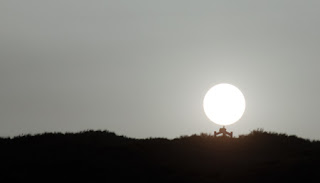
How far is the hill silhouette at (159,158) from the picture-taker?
30219mm

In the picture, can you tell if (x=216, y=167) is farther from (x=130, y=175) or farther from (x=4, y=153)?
(x=4, y=153)

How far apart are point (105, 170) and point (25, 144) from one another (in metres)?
10.8

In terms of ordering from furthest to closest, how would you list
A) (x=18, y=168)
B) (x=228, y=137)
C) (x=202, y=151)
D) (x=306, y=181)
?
(x=228, y=137)
(x=202, y=151)
(x=18, y=168)
(x=306, y=181)

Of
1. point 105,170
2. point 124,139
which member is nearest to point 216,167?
point 105,170

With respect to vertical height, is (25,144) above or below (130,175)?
above

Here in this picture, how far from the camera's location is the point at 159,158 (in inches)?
1356

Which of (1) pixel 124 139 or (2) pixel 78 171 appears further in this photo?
(1) pixel 124 139

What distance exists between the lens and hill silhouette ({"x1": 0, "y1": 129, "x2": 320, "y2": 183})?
3022cm

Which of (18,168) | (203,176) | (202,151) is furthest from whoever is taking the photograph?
(202,151)

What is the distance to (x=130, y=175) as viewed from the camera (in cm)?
3097

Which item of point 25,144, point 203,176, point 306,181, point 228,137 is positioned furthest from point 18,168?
point 306,181

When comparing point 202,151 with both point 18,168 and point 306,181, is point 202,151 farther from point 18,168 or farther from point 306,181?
point 18,168

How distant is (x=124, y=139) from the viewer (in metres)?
40.9

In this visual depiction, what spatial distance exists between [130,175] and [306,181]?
10061mm
